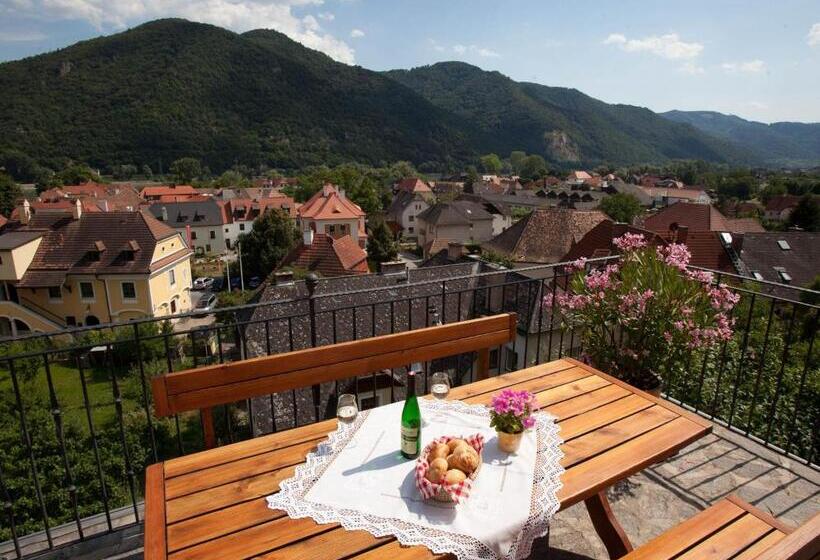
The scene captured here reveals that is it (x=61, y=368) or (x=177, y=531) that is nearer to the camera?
(x=177, y=531)

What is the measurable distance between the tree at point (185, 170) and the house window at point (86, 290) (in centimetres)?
7910

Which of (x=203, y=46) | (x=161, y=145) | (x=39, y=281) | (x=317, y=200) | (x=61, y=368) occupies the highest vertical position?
(x=203, y=46)

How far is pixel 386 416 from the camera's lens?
94.0 inches

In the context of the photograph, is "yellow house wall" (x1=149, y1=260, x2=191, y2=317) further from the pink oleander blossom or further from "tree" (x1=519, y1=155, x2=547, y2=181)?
"tree" (x1=519, y1=155, x2=547, y2=181)

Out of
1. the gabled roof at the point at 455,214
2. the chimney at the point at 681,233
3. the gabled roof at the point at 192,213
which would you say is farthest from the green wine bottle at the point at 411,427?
the gabled roof at the point at 192,213

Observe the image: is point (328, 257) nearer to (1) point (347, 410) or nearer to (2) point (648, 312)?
(2) point (648, 312)

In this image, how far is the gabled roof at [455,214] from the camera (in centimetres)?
5100

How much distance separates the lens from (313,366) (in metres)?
2.79

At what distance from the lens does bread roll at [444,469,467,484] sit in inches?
67.6

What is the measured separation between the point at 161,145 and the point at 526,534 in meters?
137

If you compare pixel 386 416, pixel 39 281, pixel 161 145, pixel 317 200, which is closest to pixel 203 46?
pixel 161 145

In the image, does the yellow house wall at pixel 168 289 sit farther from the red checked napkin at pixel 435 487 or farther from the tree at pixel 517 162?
the tree at pixel 517 162

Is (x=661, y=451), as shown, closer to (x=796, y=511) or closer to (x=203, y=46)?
(x=796, y=511)

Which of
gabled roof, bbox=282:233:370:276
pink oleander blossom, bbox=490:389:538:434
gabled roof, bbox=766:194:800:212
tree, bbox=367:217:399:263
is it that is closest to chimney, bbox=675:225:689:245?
gabled roof, bbox=282:233:370:276
